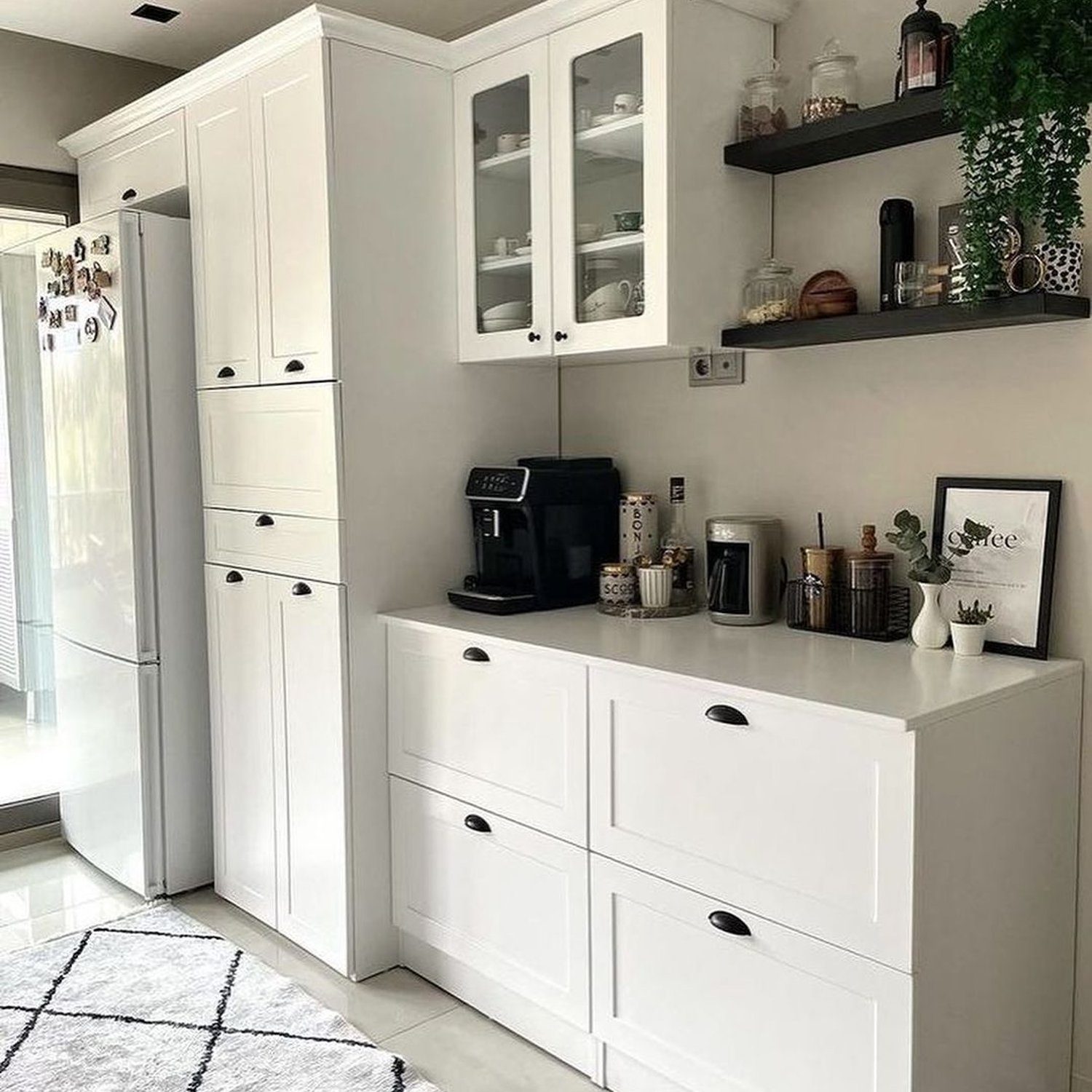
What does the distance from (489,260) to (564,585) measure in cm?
82

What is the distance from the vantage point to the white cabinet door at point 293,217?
2.75m

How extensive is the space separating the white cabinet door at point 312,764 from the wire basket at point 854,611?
3.53 feet

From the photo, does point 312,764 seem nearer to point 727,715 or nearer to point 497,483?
point 497,483

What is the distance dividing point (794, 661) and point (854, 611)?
294mm

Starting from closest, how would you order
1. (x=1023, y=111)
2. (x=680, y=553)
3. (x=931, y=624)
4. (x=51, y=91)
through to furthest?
(x=1023, y=111), (x=931, y=624), (x=680, y=553), (x=51, y=91)

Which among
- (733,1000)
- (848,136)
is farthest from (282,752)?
(848,136)

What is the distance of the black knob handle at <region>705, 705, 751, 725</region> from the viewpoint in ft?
6.75

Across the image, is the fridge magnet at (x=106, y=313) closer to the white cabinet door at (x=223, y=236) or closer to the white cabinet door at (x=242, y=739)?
the white cabinet door at (x=223, y=236)

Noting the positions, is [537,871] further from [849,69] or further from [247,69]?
[247,69]

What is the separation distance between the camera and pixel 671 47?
2432mm

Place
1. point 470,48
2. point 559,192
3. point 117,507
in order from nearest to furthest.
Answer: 1. point 559,192
2. point 470,48
3. point 117,507

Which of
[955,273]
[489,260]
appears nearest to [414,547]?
[489,260]

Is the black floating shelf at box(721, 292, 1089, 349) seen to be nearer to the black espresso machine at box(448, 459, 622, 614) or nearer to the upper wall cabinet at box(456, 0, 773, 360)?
the upper wall cabinet at box(456, 0, 773, 360)

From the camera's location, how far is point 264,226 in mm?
2955
